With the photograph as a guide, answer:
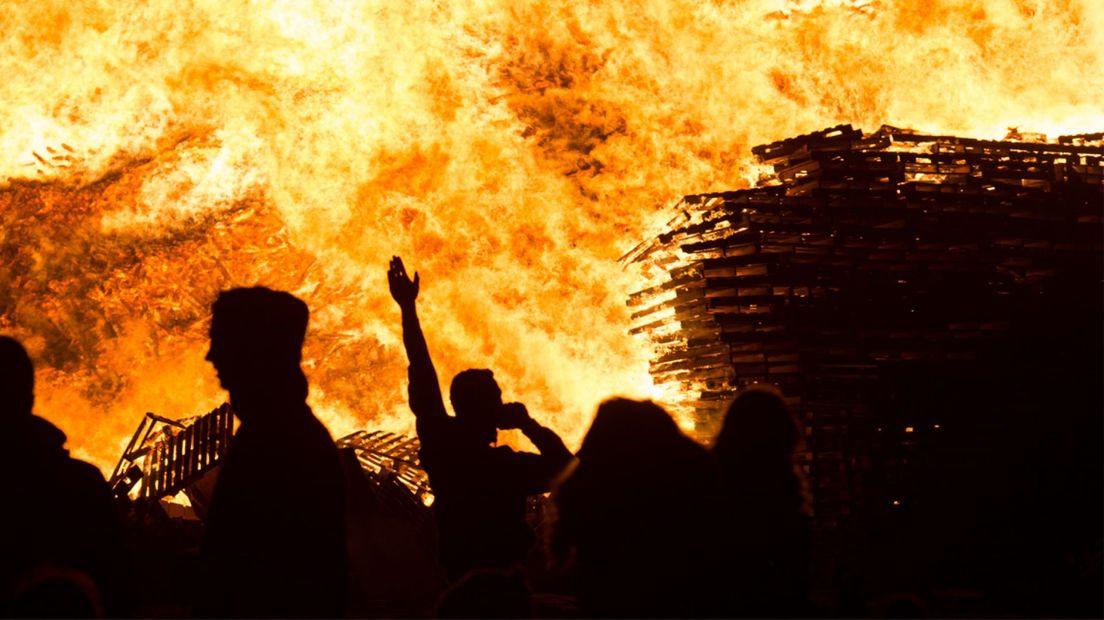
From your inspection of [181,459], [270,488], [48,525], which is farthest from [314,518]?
[181,459]

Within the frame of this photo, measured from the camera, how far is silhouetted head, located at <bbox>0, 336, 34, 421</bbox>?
2059 millimetres

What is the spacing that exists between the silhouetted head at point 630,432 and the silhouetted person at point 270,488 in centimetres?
77

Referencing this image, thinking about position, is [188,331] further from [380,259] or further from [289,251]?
[380,259]

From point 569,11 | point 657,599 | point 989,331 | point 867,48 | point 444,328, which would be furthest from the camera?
point 444,328

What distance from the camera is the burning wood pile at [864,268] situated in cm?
443

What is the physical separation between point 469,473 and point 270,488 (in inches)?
44.5

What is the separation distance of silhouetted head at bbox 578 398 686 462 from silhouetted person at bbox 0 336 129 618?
1409mm

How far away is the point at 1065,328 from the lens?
15.0 ft

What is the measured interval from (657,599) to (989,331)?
12.0 feet

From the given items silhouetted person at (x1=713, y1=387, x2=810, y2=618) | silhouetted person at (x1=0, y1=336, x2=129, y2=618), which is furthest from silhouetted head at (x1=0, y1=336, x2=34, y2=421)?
silhouetted person at (x1=713, y1=387, x2=810, y2=618)

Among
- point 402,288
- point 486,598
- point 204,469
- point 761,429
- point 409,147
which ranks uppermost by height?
point 409,147

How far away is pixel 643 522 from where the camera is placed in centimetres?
203

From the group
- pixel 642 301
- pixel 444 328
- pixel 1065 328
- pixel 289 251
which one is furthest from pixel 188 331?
pixel 1065 328

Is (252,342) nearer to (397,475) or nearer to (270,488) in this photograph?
(270,488)
